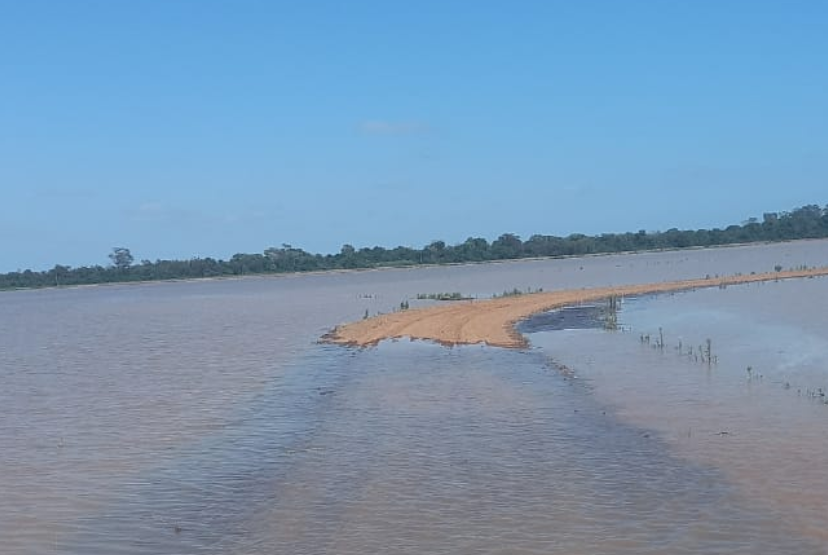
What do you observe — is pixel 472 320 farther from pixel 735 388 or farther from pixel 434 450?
pixel 434 450

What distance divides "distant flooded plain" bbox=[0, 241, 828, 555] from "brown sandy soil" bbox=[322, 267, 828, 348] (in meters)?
2.05

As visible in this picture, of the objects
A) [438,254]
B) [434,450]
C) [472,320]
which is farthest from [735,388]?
[438,254]

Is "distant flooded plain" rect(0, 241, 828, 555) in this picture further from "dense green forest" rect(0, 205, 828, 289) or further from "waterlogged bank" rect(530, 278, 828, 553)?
"dense green forest" rect(0, 205, 828, 289)

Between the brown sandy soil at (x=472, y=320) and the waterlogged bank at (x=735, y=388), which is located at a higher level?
the brown sandy soil at (x=472, y=320)

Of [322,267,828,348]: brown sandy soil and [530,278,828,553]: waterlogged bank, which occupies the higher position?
[322,267,828,348]: brown sandy soil

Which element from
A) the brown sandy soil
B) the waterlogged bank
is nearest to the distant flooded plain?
the waterlogged bank

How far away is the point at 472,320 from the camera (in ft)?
105

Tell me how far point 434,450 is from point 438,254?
387 feet

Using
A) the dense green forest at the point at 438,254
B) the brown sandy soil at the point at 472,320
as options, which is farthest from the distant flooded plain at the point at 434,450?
the dense green forest at the point at 438,254

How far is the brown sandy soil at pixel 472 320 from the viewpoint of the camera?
27328 millimetres

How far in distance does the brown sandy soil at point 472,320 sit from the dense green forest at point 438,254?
278 feet

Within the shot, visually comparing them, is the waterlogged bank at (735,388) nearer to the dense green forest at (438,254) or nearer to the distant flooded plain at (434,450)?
the distant flooded plain at (434,450)

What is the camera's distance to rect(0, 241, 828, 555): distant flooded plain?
909 cm

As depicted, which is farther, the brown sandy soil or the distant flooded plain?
the brown sandy soil
